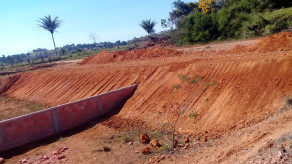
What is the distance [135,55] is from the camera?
20.2 meters

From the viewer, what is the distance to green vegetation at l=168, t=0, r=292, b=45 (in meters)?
20.4

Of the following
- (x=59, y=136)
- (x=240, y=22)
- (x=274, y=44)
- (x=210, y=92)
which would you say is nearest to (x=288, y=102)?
(x=210, y=92)

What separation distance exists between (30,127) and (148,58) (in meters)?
9.86

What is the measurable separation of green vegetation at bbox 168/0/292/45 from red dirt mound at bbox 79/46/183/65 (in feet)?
24.2

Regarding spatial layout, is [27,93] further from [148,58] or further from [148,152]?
[148,152]

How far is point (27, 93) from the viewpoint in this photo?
19719 millimetres

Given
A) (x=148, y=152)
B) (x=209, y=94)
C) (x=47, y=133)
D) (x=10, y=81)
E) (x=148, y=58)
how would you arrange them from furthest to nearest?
1. (x=10, y=81)
2. (x=148, y=58)
3. (x=47, y=133)
4. (x=209, y=94)
5. (x=148, y=152)

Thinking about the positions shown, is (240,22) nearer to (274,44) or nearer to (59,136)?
(274,44)

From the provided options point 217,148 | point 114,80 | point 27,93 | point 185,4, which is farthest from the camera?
point 185,4

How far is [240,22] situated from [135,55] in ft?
33.6

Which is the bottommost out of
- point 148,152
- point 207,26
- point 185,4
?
point 148,152

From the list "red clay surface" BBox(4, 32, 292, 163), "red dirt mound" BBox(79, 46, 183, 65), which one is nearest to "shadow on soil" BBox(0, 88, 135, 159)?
"red clay surface" BBox(4, 32, 292, 163)

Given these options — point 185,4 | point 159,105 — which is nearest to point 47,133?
point 159,105

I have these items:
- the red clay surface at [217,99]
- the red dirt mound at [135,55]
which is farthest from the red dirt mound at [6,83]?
the red clay surface at [217,99]
